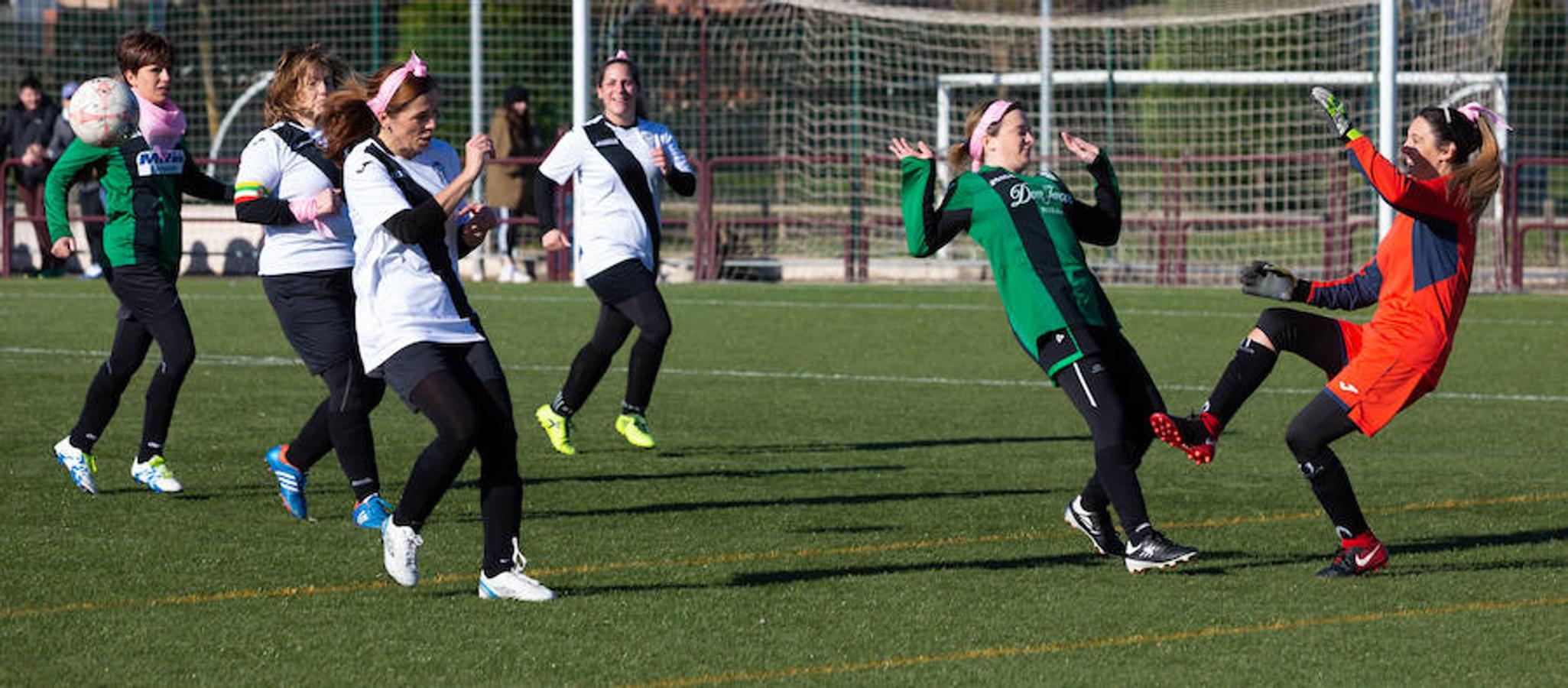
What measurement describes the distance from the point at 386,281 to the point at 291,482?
6.44ft

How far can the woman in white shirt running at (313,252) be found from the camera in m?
Answer: 8.02

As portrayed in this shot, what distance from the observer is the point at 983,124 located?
7527 millimetres

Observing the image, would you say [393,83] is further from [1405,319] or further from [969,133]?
[1405,319]

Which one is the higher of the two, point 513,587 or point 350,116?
point 350,116

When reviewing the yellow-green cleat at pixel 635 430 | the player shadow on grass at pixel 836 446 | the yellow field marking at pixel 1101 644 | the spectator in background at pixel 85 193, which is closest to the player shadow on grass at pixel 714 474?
the player shadow on grass at pixel 836 446

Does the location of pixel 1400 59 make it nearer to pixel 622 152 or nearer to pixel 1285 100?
pixel 1285 100

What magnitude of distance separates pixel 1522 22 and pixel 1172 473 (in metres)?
21.3

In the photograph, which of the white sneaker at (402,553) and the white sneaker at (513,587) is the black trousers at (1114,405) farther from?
the white sneaker at (402,553)

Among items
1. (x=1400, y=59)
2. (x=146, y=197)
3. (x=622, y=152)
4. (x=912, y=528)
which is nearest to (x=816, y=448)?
(x=622, y=152)

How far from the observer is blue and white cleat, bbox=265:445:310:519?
841 cm

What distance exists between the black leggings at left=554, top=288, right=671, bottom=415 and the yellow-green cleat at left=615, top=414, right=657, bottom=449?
5 cm

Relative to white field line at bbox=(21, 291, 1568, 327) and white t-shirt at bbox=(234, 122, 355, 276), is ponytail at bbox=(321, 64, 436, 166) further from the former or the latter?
white field line at bbox=(21, 291, 1568, 327)

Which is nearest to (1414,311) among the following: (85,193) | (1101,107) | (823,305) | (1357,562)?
(1357,562)

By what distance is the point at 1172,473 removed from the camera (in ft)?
32.1
